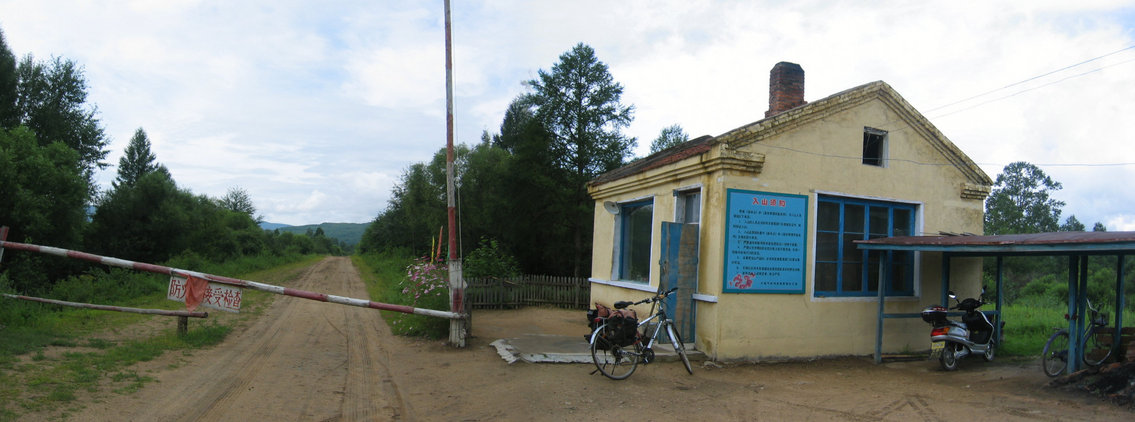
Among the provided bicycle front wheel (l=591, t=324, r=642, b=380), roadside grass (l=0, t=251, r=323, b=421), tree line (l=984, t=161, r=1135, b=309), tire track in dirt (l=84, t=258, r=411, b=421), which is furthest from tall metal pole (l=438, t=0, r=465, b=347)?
tree line (l=984, t=161, r=1135, b=309)

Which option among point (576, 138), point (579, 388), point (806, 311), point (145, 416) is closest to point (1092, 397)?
point (806, 311)

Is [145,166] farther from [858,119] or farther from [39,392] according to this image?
[858,119]

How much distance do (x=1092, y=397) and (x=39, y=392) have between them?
10.9 meters

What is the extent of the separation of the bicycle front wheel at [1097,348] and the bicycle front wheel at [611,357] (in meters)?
6.12

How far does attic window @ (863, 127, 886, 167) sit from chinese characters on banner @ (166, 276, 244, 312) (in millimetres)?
9863

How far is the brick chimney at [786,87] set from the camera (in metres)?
10.9

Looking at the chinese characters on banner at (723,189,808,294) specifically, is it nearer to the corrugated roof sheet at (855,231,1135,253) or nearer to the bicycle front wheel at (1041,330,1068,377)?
the corrugated roof sheet at (855,231,1135,253)

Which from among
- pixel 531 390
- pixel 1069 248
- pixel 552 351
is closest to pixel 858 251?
pixel 1069 248

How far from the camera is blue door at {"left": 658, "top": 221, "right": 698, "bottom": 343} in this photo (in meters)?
8.62

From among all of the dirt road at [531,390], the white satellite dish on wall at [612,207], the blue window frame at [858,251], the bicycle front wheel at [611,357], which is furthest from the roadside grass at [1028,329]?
the white satellite dish on wall at [612,207]

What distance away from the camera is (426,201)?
36844 mm

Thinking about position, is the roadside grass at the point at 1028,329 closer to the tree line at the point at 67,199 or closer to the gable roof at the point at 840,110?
the gable roof at the point at 840,110

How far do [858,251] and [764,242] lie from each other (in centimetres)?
212

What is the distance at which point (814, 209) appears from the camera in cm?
902
